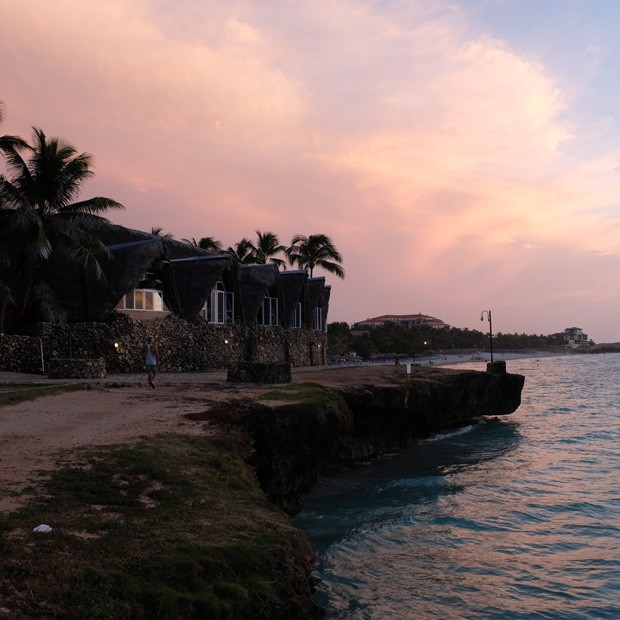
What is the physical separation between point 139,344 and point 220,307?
979 cm

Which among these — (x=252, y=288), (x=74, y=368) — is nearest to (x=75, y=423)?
(x=74, y=368)

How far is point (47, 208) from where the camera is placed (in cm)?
3275

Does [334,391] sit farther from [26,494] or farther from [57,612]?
[57,612]

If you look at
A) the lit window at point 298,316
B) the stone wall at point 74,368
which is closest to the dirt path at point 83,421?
the stone wall at point 74,368

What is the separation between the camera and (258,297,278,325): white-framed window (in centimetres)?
4823

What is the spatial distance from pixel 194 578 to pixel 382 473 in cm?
1782

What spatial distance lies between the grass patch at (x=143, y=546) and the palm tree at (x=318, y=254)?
190ft

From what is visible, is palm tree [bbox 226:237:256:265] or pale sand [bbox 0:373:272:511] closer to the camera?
pale sand [bbox 0:373:272:511]

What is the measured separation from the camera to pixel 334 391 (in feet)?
74.3

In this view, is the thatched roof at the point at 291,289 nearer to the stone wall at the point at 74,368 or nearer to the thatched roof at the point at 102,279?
the thatched roof at the point at 102,279

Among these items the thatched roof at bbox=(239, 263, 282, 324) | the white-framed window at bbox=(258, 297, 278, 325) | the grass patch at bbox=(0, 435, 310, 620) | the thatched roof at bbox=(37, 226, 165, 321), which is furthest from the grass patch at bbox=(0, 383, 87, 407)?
the white-framed window at bbox=(258, 297, 278, 325)

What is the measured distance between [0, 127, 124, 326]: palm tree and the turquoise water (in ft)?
65.2

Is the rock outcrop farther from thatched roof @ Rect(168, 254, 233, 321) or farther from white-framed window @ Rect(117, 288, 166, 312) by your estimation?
white-framed window @ Rect(117, 288, 166, 312)

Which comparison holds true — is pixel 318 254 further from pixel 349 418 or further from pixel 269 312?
pixel 349 418
